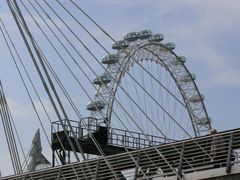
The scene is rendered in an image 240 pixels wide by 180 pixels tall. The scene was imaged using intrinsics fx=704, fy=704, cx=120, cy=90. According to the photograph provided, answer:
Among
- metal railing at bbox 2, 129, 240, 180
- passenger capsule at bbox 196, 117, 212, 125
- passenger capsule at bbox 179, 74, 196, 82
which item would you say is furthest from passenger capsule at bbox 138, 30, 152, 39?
metal railing at bbox 2, 129, 240, 180

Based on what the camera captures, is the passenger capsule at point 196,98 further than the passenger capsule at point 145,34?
Yes

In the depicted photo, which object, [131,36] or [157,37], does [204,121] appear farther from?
[131,36]

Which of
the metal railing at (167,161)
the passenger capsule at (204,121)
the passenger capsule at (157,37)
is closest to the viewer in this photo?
the metal railing at (167,161)

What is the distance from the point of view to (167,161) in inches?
768

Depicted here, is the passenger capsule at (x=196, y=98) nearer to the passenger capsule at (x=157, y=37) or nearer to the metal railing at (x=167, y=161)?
the passenger capsule at (x=157, y=37)

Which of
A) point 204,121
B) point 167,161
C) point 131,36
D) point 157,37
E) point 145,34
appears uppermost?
point 157,37

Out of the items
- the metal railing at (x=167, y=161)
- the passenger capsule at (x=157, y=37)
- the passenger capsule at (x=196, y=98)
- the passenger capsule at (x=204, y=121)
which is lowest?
the metal railing at (x=167, y=161)

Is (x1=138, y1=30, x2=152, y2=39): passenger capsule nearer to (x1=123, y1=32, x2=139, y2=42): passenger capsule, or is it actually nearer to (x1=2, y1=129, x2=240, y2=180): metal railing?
(x1=123, y1=32, x2=139, y2=42): passenger capsule

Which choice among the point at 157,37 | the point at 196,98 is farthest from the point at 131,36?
the point at 196,98

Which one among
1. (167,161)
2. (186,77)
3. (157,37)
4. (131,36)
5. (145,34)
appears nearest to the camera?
(167,161)

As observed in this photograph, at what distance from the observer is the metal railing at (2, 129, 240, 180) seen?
1858cm

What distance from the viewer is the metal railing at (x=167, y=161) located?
18.6 meters

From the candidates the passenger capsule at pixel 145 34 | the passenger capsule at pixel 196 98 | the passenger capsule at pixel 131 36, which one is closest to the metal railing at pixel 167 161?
the passenger capsule at pixel 131 36

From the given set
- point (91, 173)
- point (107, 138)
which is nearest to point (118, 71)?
point (107, 138)
